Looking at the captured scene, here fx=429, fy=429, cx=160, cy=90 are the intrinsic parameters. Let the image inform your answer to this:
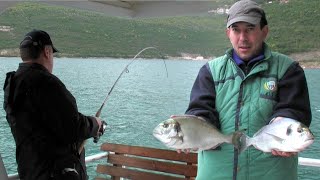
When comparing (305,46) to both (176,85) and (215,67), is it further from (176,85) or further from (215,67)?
(215,67)

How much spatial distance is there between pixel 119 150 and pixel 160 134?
7.10 ft

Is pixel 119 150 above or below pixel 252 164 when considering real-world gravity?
below

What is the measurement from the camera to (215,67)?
1.76 metres

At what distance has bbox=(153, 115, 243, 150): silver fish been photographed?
154 centimetres

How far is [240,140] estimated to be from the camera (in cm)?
154

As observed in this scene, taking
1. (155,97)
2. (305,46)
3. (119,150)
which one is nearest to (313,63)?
(305,46)

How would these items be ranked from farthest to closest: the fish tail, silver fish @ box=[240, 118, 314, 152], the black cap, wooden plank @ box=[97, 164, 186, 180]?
1. wooden plank @ box=[97, 164, 186, 180]
2. the black cap
3. the fish tail
4. silver fish @ box=[240, 118, 314, 152]

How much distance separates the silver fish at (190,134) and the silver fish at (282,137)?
0.06m

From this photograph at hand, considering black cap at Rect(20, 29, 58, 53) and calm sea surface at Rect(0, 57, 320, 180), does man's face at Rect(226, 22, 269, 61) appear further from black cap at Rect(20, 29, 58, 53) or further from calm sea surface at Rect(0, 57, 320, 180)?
calm sea surface at Rect(0, 57, 320, 180)

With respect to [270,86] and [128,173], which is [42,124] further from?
[128,173]

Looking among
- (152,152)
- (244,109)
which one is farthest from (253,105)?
(152,152)

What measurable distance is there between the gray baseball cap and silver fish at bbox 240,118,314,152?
1.39 feet

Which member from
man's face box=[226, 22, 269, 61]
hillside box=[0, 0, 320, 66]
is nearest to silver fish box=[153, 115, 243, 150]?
man's face box=[226, 22, 269, 61]

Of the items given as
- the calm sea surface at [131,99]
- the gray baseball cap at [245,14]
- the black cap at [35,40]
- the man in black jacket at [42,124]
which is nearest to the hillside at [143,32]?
the calm sea surface at [131,99]
